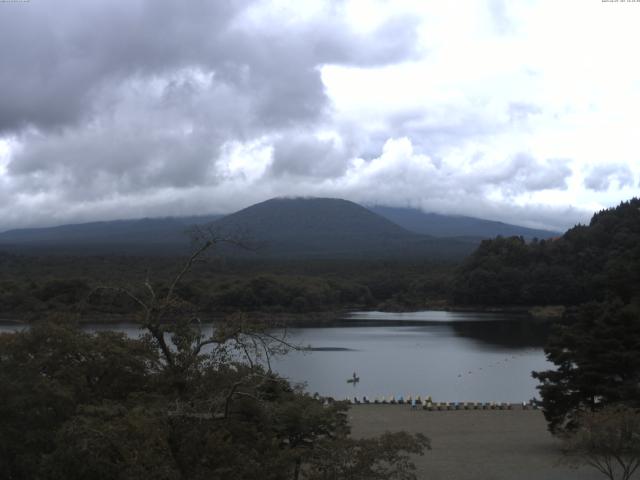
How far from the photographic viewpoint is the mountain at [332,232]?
136m

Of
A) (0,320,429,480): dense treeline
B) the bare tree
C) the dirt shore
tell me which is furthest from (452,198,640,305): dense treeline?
(0,320,429,480): dense treeline

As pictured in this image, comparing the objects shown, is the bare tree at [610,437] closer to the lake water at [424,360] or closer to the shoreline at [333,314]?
the lake water at [424,360]

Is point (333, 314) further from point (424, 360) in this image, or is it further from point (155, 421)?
point (155, 421)

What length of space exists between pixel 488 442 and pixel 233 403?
10591 mm

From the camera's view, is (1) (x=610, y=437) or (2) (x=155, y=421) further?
(1) (x=610, y=437)

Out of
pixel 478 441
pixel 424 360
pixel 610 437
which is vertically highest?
pixel 610 437

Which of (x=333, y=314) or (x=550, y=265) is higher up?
(x=550, y=265)

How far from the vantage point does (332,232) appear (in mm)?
164750

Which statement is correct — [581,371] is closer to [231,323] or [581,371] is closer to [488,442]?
[488,442]

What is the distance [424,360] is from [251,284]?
30.5m

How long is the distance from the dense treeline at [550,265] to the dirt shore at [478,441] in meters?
46.8

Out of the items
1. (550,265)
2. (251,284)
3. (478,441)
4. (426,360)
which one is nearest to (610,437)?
(478,441)

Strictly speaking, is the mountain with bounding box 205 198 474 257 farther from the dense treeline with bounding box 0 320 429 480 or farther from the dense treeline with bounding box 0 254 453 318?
the dense treeline with bounding box 0 320 429 480

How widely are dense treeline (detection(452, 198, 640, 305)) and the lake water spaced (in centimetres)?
1269
